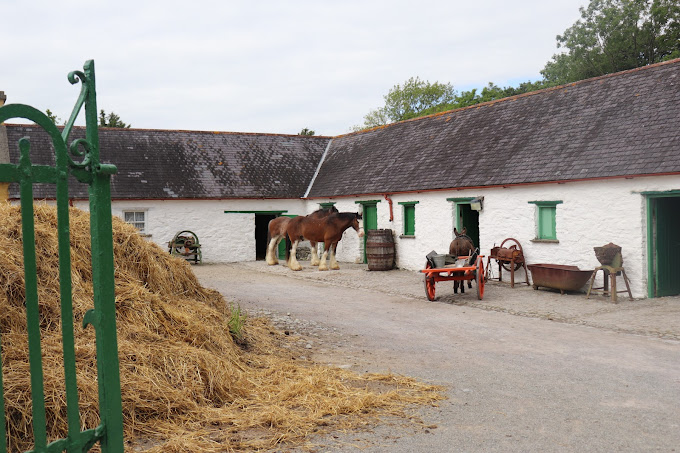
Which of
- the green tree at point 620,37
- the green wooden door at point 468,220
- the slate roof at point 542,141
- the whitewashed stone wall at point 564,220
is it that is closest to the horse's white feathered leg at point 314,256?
the slate roof at point 542,141

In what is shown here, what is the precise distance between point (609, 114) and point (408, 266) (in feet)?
25.3

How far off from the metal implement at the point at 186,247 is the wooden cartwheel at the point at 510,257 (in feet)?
38.8

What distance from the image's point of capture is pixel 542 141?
54.5 ft

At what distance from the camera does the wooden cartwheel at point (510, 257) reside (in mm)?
15320

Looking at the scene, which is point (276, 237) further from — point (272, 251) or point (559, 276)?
point (559, 276)

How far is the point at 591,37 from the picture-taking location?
1580 inches

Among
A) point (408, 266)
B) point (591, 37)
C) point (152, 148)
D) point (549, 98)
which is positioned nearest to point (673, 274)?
point (549, 98)

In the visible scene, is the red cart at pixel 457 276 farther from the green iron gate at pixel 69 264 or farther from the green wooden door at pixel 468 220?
the green iron gate at pixel 69 264

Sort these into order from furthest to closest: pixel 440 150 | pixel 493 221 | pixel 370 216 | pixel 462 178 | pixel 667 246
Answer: pixel 370 216 → pixel 440 150 → pixel 462 178 → pixel 493 221 → pixel 667 246

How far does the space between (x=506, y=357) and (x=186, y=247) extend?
57.0 ft

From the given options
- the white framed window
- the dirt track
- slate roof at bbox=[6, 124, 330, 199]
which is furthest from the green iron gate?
the white framed window

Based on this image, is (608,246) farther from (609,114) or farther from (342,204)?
(342,204)

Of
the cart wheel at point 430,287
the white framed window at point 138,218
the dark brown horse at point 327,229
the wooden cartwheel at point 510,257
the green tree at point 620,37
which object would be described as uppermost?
the green tree at point 620,37

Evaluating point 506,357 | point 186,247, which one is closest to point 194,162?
point 186,247
